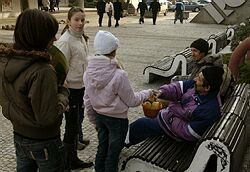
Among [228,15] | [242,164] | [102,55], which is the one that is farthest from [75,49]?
[228,15]

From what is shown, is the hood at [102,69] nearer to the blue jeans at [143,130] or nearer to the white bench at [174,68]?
the blue jeans at [143,130]

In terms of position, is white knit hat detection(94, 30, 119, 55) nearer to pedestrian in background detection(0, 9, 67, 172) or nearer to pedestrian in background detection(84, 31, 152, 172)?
pedestrian in background detection(84, 31, 152, 172)

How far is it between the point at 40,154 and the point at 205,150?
134 cm

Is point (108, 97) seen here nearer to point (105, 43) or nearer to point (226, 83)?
point (105, 43)

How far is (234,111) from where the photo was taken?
145 inches

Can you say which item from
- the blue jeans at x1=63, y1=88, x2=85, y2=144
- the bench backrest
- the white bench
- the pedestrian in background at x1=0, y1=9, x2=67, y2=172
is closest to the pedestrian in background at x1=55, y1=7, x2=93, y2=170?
the blue jeans at x1=63, y1=88, x2=85, y2=144

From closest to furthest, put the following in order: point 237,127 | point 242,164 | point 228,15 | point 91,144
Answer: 1. point 237,127
2. point 242,164
3. point 91,144
4. point 228,15

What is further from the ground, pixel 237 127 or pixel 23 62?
pixel 23 62

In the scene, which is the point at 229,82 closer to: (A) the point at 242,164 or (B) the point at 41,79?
(A) the point at 242,164

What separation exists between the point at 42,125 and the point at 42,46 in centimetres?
47

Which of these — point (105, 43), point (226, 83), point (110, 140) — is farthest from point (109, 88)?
point (226, 83)

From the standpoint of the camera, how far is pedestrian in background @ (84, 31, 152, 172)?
307cm

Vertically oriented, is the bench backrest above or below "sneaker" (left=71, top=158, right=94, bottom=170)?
above

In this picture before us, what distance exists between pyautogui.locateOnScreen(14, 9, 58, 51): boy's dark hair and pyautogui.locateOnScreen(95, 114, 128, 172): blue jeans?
1.24 metres
